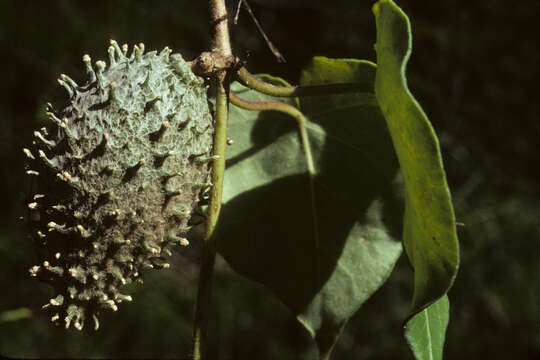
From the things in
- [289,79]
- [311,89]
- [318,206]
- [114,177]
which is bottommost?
[318,206]

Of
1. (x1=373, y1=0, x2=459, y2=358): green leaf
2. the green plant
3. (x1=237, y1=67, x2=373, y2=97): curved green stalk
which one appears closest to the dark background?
the green plant

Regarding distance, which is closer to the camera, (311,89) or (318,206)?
(311,89)

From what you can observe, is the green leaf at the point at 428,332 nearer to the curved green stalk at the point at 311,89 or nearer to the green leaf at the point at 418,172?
the green leaf at the point at 418,172

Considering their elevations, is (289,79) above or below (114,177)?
above

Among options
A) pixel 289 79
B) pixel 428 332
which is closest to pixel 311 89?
pixel 428 332

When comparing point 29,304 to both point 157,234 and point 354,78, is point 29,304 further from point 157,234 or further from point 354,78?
point 354,78

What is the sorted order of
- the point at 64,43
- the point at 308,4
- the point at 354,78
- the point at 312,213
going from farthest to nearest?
the point at 308,4
the point at 64,43
the point at 312,213
the point at 354,78

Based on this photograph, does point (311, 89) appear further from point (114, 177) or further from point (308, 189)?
point (114, 177)

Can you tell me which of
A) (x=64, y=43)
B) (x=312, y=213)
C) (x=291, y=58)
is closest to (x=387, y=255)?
(x=312, y=213)
